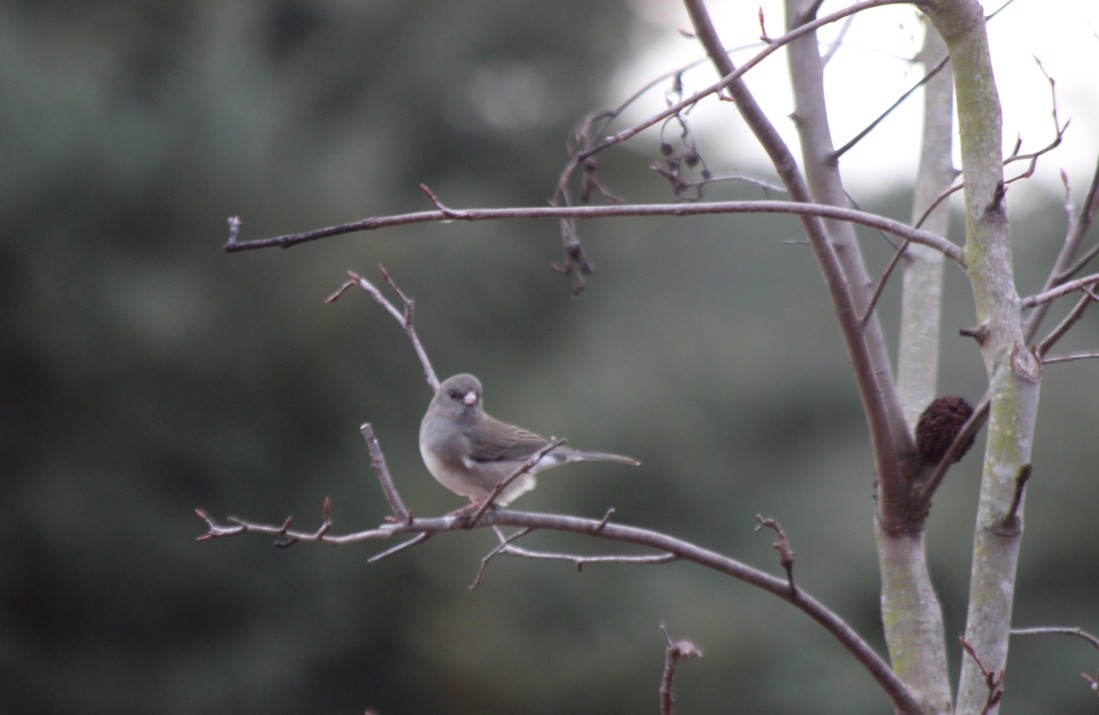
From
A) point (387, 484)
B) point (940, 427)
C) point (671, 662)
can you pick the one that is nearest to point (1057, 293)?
point (940, 427)

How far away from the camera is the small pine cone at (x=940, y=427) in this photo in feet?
6.66

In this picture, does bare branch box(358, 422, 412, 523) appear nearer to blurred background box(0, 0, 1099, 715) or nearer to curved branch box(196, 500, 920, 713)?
curved branch box(196, 500, 920, 713)

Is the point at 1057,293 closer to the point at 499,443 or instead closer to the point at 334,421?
the point at 499,443

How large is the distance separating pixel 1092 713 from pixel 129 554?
10.5 m

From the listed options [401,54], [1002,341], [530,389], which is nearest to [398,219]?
[1002,341]

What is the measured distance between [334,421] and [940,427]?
1050cm

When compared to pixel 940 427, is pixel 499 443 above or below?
below

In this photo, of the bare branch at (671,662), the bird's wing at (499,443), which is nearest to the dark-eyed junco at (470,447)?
the bird's wing at (499,443)

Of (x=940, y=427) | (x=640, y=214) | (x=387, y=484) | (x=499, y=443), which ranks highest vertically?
(x=640, y=214)

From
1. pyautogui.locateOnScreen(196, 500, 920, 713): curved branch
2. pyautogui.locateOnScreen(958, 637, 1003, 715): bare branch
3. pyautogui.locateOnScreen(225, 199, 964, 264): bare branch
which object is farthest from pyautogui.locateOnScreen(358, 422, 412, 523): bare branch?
pyautogui.locateOnScreen(958, 637, 1003, 715): bare branch

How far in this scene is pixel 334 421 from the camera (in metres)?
12.1

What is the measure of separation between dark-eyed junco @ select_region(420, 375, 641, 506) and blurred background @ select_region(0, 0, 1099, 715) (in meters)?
5.70

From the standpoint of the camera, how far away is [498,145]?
628 inches

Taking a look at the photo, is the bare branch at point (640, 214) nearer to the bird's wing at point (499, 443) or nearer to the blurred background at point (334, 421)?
the bird's wing at point (499, 443)
